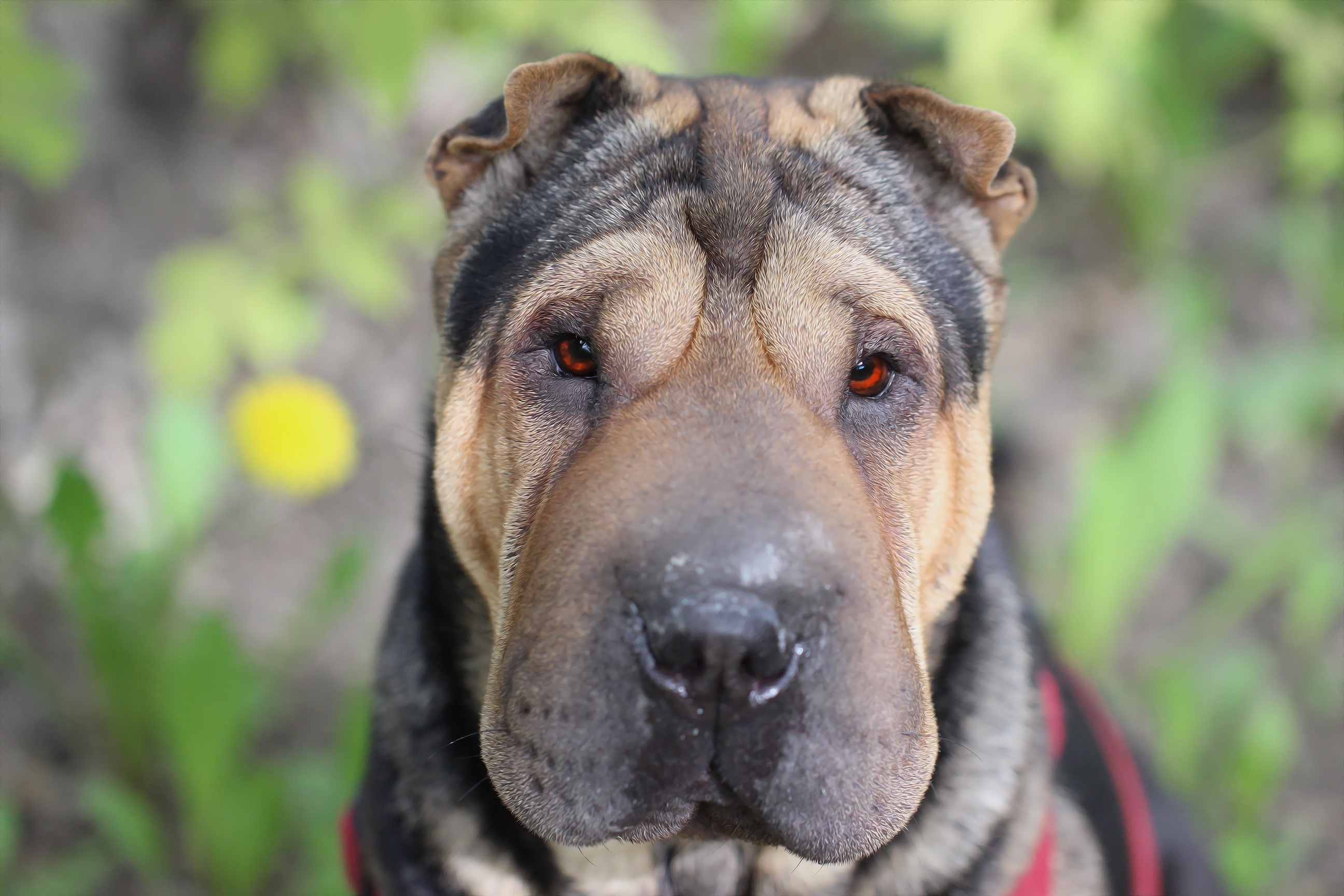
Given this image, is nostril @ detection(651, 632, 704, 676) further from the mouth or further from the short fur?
the mouth

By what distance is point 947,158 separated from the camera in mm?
2295

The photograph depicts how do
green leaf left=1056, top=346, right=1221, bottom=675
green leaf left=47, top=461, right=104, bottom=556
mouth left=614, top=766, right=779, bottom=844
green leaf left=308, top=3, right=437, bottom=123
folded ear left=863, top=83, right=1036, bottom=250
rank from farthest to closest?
green leaf left=1056, top=346, right=1221, bottom=675
green leaf left=47, top=461, right=104, bottom=556
green leaf left=308, top=3, right=437, bottom=123
folded ear left=863, top=83, right=1036, bottom=250
mouth left=614, top=766, right=779, bottom=844

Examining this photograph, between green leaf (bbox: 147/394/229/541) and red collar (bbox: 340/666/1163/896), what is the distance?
144 cm

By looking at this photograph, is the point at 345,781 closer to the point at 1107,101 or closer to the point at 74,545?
the point at 74,545

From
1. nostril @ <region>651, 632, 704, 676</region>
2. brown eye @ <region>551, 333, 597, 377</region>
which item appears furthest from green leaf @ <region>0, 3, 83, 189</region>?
nostril @ <region>651, 632, 704, 676</region>

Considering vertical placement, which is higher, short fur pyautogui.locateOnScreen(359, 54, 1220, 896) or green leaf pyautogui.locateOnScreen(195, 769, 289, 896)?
short fur pyautogui.locateOnScreen(359, 54, 1220, 896)

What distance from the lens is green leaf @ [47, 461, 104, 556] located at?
3332mm

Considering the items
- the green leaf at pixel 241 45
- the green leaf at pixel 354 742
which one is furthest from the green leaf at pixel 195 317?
the green leaf at pixel 354 742

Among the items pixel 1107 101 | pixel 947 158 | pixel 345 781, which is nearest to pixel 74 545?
pixel 345 781

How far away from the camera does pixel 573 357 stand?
6.79ft

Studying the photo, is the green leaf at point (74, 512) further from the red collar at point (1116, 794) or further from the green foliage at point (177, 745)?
the red collar at point (1116, 794)

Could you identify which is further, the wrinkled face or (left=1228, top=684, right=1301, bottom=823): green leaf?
(left=1228, top=684, right=1301, bottom=823): green leaf

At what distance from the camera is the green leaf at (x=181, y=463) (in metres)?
3.82

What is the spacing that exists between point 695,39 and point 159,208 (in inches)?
120
